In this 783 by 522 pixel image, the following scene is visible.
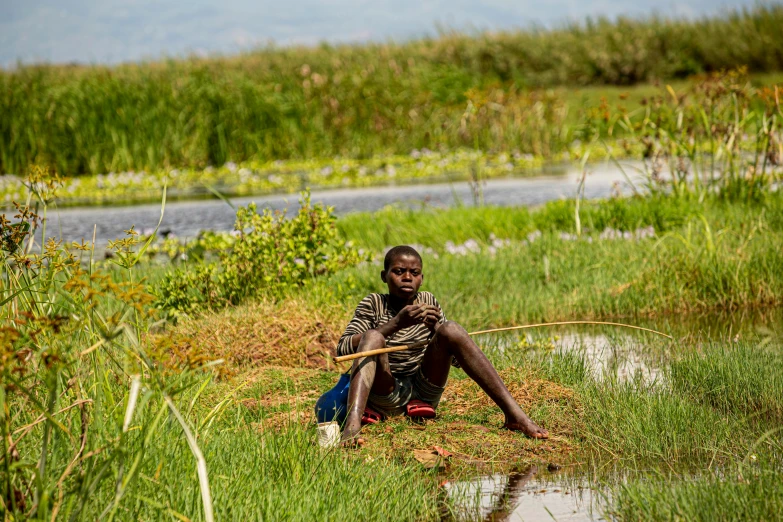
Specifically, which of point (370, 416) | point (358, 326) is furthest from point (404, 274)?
point (370, 416)

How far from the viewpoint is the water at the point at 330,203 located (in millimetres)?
12562

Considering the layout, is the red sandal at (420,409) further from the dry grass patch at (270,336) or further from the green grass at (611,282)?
the green grass at (611,282)

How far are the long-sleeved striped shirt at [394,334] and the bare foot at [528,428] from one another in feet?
2.16

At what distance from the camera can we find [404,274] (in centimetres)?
480

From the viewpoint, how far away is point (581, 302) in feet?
24.6

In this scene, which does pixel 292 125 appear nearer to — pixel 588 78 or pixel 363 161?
pixel 363 161

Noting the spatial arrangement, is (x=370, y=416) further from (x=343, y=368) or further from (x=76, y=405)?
(x=76, y=405)

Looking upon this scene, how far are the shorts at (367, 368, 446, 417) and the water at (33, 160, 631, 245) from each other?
6925 mm

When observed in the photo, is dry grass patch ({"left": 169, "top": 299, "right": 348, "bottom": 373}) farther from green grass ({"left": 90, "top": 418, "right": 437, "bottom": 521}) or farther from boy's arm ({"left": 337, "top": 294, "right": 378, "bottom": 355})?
green grass ({"left": 90, "top": 418, "right": 437, "bottom": 521})

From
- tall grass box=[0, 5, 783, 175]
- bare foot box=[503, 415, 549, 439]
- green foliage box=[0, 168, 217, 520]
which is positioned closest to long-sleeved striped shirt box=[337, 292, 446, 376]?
bare foot box=[503, 415, 549, 439]

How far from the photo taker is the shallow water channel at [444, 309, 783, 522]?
375 cm

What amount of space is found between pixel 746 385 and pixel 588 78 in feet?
84.9

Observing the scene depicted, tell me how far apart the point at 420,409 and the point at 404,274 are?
74cm

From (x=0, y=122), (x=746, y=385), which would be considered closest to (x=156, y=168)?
(x=0, y=122)
